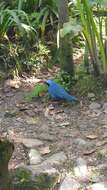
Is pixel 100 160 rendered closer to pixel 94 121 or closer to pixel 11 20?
pixel 94 121

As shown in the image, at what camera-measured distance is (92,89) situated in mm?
4824

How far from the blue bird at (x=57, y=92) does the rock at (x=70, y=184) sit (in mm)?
1482

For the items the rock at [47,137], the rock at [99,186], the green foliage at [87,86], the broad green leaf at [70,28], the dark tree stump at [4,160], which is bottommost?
the rock at [47,137]

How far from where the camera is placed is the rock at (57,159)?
3.47 meters

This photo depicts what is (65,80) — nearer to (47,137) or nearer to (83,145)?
(47,137)

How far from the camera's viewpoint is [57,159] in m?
3.53

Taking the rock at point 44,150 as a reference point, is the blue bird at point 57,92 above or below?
above

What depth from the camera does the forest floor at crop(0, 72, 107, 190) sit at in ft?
11.2

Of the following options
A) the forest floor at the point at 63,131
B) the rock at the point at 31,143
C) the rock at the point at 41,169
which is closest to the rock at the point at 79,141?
the forest floor at the point at 63,131

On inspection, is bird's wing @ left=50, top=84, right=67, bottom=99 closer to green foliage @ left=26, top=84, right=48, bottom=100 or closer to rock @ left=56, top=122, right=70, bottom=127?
green foliage @ left=26, top=84, right=48, bottom=100

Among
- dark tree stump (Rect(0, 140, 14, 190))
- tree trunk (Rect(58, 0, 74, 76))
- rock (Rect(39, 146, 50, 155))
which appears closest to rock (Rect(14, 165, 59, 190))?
dark tree stump (Rect(0, 140, 14, 190))

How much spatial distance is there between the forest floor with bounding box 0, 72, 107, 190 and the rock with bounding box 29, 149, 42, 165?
0.04 meters

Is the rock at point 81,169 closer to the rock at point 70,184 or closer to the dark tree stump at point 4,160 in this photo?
the rock at point 70,184

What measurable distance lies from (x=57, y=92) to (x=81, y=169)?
1.42 metres
